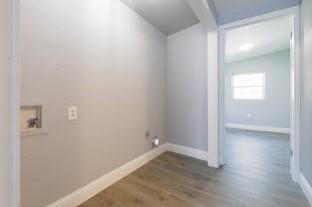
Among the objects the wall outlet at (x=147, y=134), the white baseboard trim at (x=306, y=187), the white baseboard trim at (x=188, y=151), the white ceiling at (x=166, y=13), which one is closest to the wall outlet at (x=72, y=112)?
the wall outlet at (x=147, y=134)

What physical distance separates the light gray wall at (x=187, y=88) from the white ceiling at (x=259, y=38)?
0.65 meters

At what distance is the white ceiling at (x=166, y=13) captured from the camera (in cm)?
260

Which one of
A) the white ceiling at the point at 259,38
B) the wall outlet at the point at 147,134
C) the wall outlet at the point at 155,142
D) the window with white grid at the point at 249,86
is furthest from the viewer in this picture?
the window with white grid at the point at 249,86

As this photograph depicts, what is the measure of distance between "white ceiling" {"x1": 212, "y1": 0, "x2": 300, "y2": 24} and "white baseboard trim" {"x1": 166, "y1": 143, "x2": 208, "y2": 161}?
2.14 m

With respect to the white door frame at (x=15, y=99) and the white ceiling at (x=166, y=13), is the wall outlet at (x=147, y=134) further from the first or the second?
the white door frame at (x=15, y=99)

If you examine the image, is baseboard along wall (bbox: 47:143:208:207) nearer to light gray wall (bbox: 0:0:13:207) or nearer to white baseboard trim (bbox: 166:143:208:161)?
white baseboard trim (bbox: 166:143:208:161)

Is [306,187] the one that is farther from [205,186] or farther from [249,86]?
[249,86]

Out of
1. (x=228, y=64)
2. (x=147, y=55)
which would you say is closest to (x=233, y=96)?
(x=228, y=64)

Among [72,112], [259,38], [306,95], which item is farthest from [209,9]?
[259,38]

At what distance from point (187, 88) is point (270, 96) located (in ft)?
13.4

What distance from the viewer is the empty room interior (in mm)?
1521

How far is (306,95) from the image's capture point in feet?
6.77

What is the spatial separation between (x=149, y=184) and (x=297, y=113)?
2.03 meters

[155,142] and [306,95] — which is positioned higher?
[306,95]
